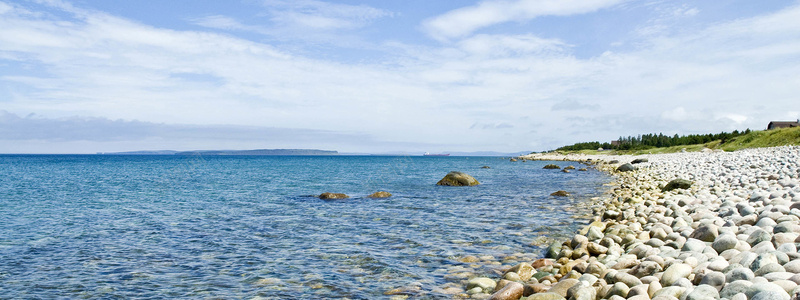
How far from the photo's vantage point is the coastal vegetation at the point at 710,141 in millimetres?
56006

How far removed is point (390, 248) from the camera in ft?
38.2

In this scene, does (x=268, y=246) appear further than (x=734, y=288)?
Yes

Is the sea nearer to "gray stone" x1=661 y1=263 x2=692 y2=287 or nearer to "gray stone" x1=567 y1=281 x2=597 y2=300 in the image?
"gray stone" x1=567 y1=281 x2=597 y2=300

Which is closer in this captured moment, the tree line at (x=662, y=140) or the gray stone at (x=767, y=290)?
the gray stone at (x=767, y=290)

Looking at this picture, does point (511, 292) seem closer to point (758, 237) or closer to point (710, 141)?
point (758, 237)

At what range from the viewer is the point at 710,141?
262 ft

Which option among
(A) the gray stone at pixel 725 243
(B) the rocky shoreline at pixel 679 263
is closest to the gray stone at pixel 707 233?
(B) the rocky shoreline at pixel 679 263

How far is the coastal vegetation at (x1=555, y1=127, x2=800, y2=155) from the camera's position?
56006mm

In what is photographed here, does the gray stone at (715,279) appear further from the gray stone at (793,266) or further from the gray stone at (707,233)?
the gray stone at (707,233)

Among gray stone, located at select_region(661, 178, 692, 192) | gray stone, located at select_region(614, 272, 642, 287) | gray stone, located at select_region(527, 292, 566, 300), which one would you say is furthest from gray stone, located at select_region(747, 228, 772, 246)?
gray stone, located at select_region(661, 178, 692, 192)

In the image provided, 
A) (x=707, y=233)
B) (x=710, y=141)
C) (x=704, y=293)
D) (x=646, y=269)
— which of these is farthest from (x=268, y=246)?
(x=710, y=141)

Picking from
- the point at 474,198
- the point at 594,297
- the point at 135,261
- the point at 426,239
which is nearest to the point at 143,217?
the point at 135,261

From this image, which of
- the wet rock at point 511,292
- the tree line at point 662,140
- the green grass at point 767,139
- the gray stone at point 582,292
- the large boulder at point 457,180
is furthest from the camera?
the tree line at point 662,140

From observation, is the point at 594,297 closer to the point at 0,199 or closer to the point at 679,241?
the point at 679,241
